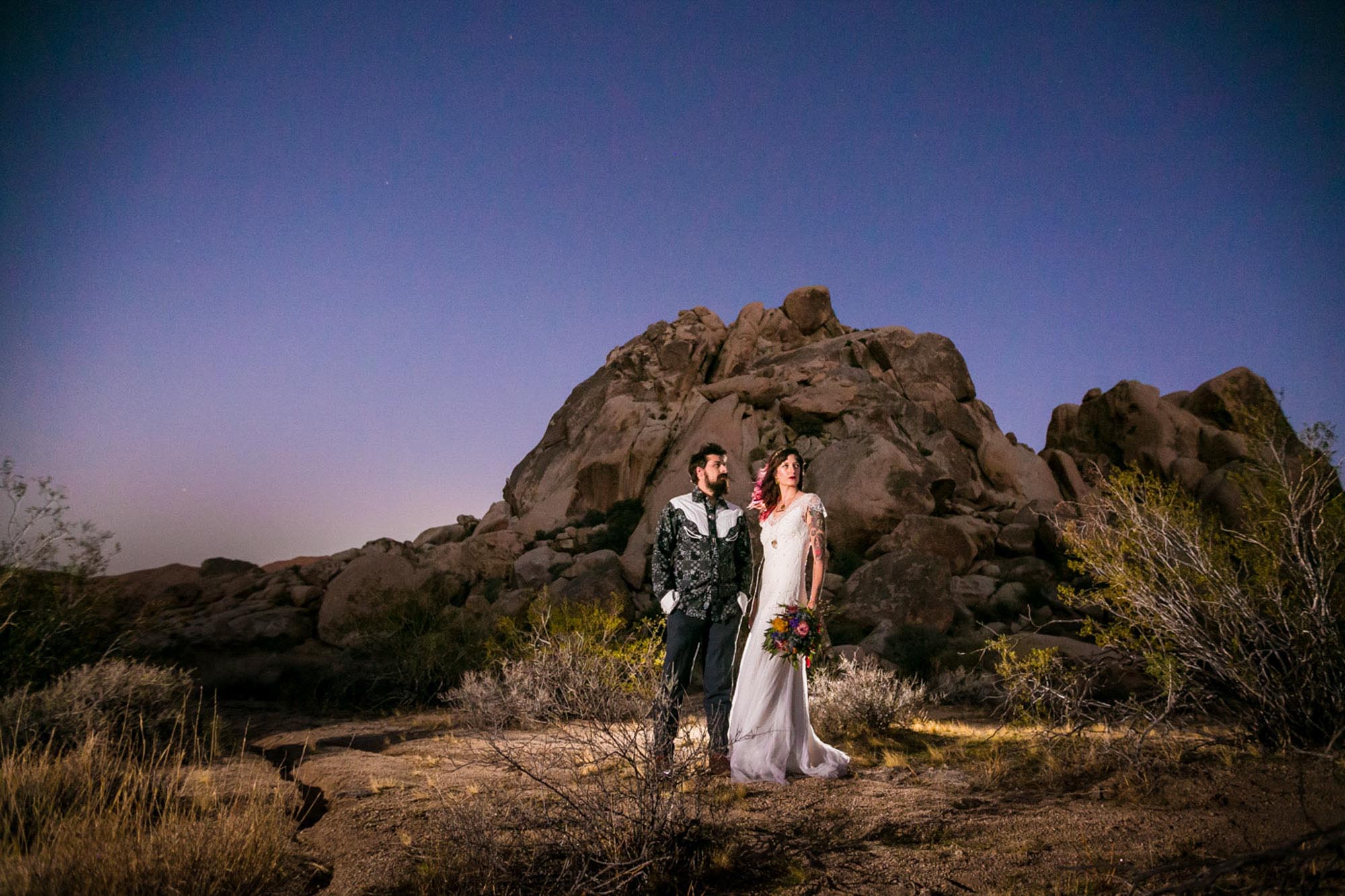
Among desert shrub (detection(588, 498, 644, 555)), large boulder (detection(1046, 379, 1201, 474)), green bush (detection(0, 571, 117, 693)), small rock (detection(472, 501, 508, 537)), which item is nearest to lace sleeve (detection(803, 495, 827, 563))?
green bush (detection(0, 571, 117, 693))

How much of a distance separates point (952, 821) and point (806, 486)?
17.8 meters

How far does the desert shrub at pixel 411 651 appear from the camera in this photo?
959 centimetres

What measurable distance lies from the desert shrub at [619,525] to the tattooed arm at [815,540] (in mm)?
17199

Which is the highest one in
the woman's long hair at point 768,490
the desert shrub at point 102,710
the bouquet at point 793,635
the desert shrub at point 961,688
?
the woman's long hair at point 768,490

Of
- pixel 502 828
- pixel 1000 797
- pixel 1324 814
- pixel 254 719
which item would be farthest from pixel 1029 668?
pixel 254 719

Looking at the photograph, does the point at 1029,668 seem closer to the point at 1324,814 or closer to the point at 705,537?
the point at 1324,814

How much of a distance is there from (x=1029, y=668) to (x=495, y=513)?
26995 mm

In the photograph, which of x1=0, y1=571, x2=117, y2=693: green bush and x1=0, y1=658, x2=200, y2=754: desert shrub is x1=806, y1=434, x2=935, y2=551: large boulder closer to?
x1=0, y1=658, x2=200, y2=754: desert shrub

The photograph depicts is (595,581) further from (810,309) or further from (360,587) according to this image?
(810,309)

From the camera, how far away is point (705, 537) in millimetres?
4582

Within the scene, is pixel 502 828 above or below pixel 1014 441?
below

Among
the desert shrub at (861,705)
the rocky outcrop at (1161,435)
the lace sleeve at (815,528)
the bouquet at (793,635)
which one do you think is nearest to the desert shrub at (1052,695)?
the desert shrub at (861,705)

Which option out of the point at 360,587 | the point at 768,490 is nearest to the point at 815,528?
the point at 768,490

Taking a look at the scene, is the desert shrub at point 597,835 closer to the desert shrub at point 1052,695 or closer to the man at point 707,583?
the man at point 707,583
